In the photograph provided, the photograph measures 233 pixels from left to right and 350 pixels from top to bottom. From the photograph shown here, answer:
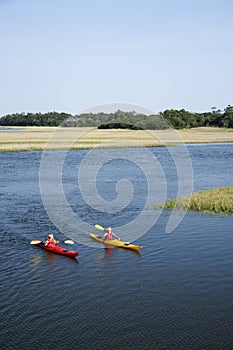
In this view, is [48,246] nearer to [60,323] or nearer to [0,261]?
[0,261]

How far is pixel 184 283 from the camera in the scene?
18.7 metres

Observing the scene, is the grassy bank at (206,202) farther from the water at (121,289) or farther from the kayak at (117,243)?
the kayak at (117,243)

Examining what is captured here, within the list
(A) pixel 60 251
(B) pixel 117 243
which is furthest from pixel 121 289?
(B) pixel 117 243

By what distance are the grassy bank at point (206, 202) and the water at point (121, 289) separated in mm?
1497

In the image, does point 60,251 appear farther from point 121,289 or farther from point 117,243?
point 121,289

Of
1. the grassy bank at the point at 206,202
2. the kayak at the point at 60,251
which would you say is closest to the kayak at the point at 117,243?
the kayak at the point at 60,251

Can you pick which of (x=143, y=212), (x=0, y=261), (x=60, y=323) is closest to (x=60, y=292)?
(x=60, y=323)

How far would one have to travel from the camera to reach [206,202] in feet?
105

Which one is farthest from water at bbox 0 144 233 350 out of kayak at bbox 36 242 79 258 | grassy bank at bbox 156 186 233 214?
grassy bank at bbox 156 186 233 214

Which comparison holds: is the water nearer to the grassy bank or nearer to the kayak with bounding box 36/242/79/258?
the kayak with bounding box 36/242/79/258

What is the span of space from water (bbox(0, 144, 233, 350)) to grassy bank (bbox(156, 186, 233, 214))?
1497 millimetres

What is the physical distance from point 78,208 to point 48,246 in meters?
10.6

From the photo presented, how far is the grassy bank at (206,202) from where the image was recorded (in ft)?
101

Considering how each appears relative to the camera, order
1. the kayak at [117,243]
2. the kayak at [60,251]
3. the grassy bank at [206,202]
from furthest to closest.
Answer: the grassy bank at [206,202] → the kayak at [117,243] → the kayak at [60,251]
